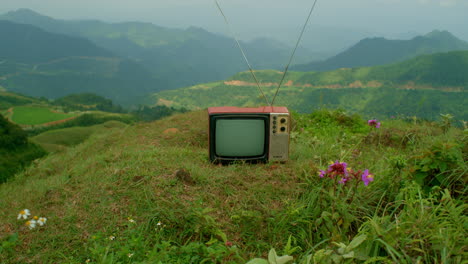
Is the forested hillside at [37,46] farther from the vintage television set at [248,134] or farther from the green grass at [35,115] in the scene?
the vintage television set at [248,134]

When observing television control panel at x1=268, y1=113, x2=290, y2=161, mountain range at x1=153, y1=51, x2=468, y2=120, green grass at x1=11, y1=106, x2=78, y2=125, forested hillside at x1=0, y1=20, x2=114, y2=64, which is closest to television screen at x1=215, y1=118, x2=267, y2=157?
television control panel at x1=268, y1=113, x2=290, y2=161

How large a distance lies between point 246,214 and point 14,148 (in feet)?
28.9

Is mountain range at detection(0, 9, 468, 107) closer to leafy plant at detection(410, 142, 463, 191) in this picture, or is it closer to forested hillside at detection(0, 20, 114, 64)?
forested hillside at detection(0, 20, 114, 64)

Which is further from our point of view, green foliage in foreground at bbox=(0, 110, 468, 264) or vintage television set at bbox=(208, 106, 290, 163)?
vintage television set at bbox=(208, 106, 290, 163)

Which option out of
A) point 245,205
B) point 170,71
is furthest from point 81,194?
point 170,71

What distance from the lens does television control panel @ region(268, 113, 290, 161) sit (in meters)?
3.11

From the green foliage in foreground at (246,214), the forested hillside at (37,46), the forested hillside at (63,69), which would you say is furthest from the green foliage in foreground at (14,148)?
the forested hillside at (37,46)

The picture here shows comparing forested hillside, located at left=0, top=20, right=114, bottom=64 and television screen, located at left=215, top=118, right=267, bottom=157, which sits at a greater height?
forested hillside, located at left=0, top=20, right=114, bottom=64

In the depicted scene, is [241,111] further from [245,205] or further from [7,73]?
[7,73]

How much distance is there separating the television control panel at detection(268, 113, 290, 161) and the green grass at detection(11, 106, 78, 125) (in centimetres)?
3752

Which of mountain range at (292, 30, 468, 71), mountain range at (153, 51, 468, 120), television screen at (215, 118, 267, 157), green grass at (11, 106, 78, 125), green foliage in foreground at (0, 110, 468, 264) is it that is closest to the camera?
green foliage in foreground at (0, 110, 468, 264)

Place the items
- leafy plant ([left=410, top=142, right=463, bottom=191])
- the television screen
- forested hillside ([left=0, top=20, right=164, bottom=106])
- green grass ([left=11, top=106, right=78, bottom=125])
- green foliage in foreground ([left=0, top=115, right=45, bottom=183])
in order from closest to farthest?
leafy plant ([left=410, top=142, right=463, bottom=191]) < the television screen < green foliage in foreground ([left=0, top=115, right=45, bottom=183]) < green grass ([left=11, top=106, right=78, bottom=125]) < forested hillside ([left=0, top=20, right=164, bottom=106])

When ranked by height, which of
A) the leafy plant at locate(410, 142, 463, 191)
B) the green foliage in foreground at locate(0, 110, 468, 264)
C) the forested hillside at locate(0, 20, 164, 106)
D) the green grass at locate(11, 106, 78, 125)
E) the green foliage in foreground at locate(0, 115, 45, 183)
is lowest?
the green grass at locate(11, 106, 78, 125)

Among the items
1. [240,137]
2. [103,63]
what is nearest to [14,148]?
[240,137]
